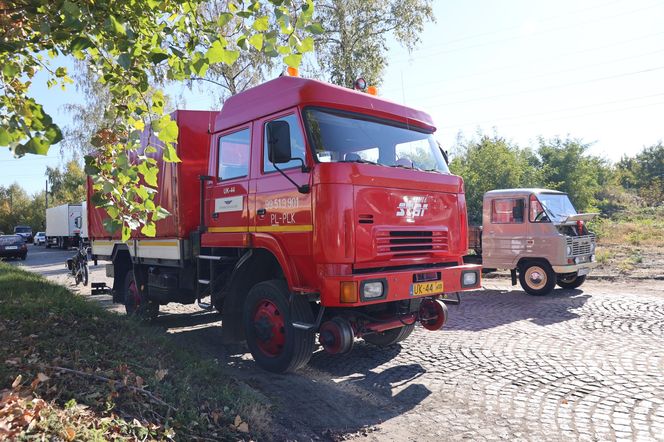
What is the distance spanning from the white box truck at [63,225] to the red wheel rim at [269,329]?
35.1m

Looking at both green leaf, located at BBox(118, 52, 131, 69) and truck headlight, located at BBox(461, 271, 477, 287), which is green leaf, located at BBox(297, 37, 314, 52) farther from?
truck headlight, located at BBox(461, 271, 477, 287)

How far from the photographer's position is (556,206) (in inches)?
425

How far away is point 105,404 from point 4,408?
599 mm

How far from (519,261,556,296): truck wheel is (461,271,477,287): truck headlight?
5.55 m

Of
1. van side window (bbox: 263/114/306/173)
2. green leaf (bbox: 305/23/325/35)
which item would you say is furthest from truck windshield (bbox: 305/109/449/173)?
green leaf (bbox: 305/23/325/35)

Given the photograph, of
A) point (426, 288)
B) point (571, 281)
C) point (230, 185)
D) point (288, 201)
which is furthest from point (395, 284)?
point (571, 281)

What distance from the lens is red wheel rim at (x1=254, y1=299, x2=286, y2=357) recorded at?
5.24m

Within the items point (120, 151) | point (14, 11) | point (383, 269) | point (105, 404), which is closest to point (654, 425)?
point (383, 269)

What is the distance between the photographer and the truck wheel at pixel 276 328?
496cm

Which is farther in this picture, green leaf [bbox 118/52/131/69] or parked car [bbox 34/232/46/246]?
parked car [bbox 34/232/46/246]

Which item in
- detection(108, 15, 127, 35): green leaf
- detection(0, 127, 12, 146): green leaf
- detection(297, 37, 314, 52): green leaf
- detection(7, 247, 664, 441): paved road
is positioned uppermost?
detection(297, 37, 314, 52): green leaf

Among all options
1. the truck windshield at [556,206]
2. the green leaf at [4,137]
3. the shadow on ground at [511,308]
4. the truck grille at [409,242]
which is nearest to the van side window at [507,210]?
the truck windshield at [556,206]

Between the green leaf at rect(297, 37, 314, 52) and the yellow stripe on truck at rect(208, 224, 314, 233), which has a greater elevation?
the green leaf at rect(297, 37, 314, 52)

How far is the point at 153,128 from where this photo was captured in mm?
3627
